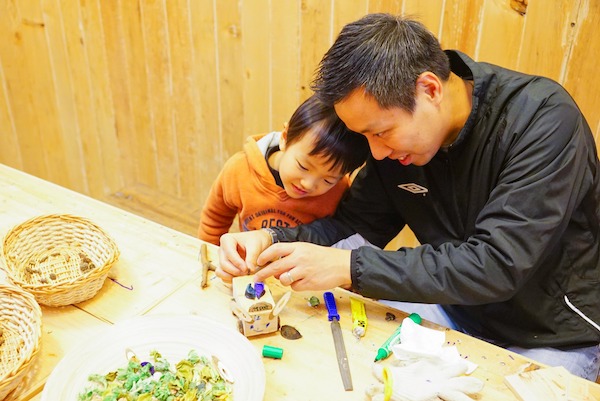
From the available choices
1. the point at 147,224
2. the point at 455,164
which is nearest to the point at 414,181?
the point at 455,164

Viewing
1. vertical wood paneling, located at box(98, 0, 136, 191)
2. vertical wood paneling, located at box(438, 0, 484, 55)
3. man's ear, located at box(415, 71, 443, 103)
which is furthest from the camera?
vertical wood paneling, located at box(98, 0, 136, 191)

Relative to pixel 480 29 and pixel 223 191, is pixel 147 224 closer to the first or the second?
pixel 223 191

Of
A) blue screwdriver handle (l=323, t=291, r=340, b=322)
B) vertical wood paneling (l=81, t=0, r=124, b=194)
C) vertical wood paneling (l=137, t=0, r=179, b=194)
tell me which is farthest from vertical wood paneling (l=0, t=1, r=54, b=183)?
blue screwdriver handle (l=323, t=291, r=340, b=322)

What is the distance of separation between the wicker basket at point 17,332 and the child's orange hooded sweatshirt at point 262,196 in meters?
0.70

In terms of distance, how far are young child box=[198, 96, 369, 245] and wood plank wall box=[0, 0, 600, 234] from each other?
685mm

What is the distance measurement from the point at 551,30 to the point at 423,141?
0.81 metres

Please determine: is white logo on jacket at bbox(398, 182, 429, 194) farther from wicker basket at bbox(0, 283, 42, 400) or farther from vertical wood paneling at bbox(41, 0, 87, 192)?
vertical wood paneling at bbox(41, 0, 87, 192)

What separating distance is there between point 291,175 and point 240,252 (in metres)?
0.30

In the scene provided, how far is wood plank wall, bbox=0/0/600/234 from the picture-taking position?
1688mm

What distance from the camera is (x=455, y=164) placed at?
123 centimetres

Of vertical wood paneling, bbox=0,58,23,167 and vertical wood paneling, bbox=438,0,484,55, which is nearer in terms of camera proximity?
vertical wood paneling, bbox=438,0,484,55

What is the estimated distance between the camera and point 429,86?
1.10m

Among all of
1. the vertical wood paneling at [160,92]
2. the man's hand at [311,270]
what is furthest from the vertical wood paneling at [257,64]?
the man's hand at [311,270]

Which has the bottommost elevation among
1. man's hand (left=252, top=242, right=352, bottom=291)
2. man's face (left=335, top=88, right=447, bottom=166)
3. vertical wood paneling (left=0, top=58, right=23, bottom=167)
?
vertical wood paneling (left=0, top=58, right=23, bottom=167)
